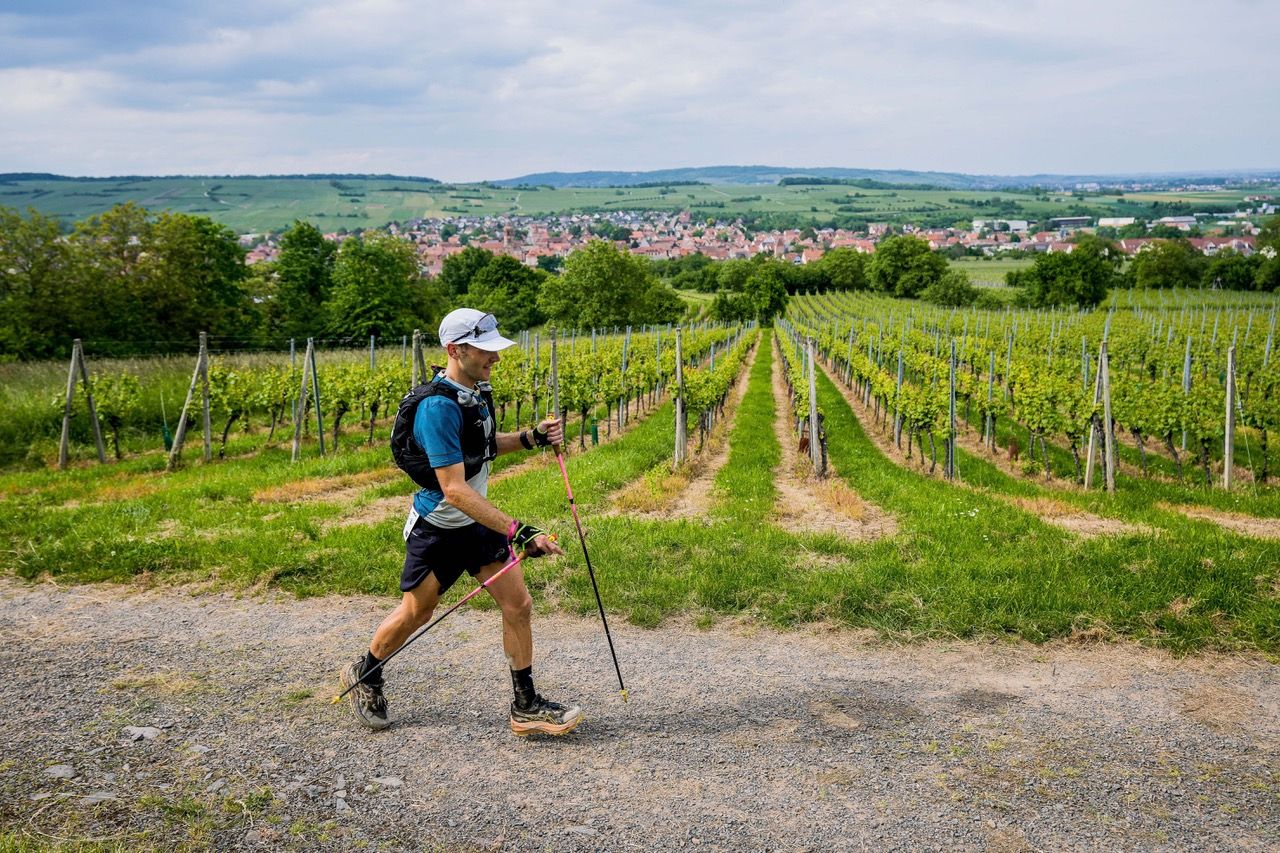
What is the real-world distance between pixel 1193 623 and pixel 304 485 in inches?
411

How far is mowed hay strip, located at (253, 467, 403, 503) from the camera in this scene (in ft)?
35.2

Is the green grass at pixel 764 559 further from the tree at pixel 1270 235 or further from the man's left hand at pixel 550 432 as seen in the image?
the tree at pixel 1270 235

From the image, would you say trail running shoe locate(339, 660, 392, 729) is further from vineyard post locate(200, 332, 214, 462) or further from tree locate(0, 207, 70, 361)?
tree locate(0, 207, 70, 361)

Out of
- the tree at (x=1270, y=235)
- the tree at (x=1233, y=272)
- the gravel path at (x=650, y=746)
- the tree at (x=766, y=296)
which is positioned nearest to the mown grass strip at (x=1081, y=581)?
the gravel path at (x=650, y=746)

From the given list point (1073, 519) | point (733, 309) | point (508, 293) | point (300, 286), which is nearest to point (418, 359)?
point (1073, 519)

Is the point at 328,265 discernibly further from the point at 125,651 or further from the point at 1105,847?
the point at 1105,847

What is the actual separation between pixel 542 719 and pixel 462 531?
114 centimetres

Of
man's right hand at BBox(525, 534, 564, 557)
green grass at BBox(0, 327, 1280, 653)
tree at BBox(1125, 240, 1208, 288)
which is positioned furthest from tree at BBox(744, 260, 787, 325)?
man's right hand at BBox(525, 534, 564, 557)

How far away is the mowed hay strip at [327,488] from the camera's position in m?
10.7

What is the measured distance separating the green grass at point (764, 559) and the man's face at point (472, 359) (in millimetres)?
2795

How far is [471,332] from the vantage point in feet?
13.9

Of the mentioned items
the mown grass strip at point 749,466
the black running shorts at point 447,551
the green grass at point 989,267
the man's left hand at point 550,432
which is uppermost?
the green grass at point 989,267

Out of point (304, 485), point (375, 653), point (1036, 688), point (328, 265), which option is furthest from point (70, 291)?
point (1036, 688)

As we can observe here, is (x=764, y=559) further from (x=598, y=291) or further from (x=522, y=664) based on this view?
(x=598, y=291)
